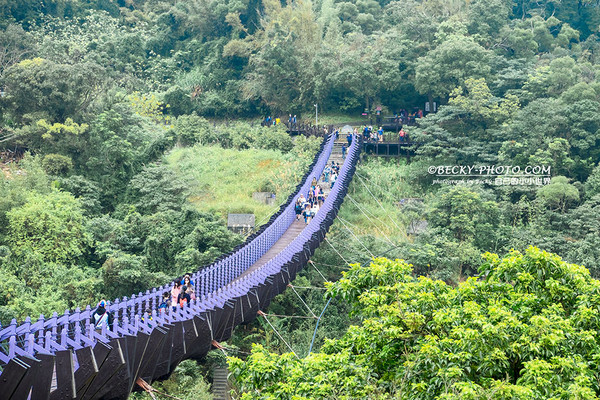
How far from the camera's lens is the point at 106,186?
29.9 metres

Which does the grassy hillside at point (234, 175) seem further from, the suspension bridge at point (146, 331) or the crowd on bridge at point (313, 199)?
the suspension bridge at point (146, 331)

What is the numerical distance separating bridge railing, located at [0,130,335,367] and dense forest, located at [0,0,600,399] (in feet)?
6.20

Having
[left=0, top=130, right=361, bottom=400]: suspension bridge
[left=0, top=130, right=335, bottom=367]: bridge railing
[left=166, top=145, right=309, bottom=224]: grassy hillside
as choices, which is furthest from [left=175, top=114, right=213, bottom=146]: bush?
[left=0, top=130, right=361, bottom=400]: suspension bridge

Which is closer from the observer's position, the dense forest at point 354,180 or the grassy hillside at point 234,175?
the dense forest at point 354,180

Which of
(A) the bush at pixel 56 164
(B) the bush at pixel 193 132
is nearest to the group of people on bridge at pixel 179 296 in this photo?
(A) the bush at pixel 56 164

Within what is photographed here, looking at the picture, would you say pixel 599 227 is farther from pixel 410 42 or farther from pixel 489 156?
pixel 410 42

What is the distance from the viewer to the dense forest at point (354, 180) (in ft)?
35.4

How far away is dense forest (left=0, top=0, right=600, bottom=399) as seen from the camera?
35.4ft

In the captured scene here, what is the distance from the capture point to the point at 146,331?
14.1m

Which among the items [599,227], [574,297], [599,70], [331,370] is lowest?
[599,227]

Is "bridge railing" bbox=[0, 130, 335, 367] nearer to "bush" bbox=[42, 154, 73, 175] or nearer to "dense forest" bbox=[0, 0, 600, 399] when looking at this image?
"dense forest" bbox=[0, 0, 600, 399]

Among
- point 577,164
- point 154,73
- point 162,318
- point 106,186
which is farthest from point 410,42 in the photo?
point 162,318

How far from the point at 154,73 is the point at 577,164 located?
22.4m

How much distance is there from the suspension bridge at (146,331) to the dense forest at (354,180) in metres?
2.28
